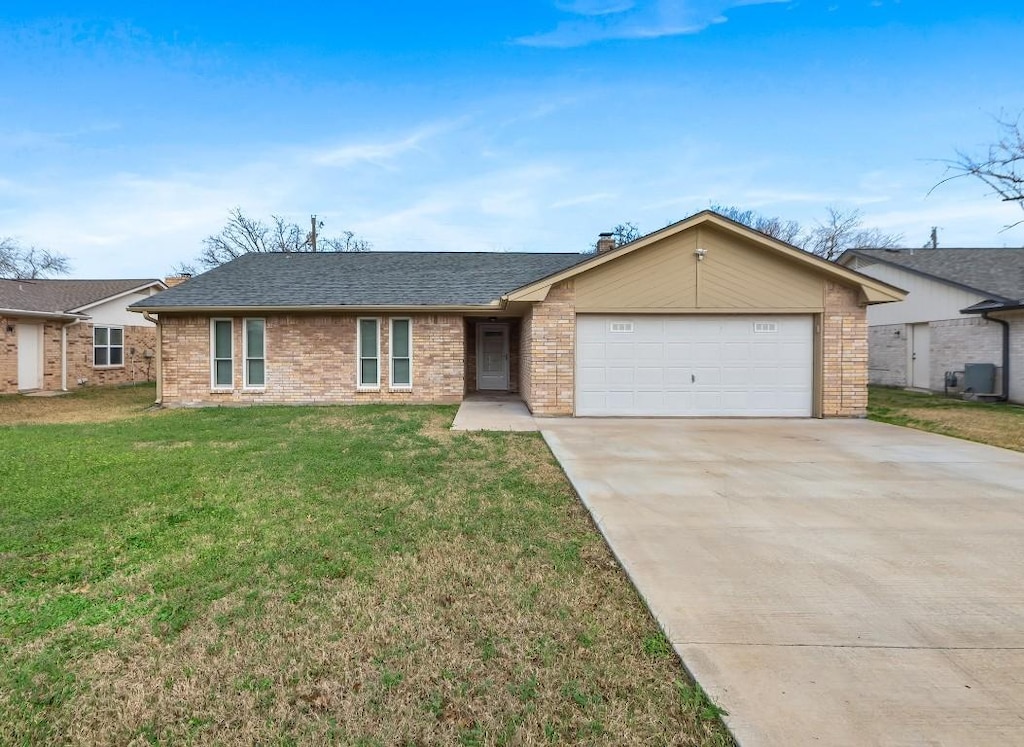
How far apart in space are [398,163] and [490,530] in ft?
61.8

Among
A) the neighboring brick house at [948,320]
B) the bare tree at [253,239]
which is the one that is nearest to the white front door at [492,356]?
the neighboring brick house at [948,320]

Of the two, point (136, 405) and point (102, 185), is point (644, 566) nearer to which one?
point (136, 405)

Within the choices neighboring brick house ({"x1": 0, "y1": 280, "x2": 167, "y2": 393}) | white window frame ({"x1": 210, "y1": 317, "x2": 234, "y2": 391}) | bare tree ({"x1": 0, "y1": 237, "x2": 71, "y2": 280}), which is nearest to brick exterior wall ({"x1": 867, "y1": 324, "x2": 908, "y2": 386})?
white window frame ({"x1": 210, "y1": 317, "x2": 234, "y2": 391})

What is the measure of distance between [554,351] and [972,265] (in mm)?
16432

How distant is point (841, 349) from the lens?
1036 cm

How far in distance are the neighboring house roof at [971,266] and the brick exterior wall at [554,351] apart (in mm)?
12400

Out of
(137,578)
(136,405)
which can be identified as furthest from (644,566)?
(136,405)

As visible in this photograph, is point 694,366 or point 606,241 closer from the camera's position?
point 694,366

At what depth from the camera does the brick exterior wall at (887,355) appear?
1719 cm

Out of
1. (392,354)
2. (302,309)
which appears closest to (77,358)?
(302,309)

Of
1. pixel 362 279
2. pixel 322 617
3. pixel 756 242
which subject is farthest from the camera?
pixel 362 279

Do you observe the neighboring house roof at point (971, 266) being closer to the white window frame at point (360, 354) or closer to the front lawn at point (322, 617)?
the front lawn at point (322, 617)

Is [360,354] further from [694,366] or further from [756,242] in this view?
[756,242]

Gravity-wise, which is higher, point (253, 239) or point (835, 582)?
point (253, 239)
